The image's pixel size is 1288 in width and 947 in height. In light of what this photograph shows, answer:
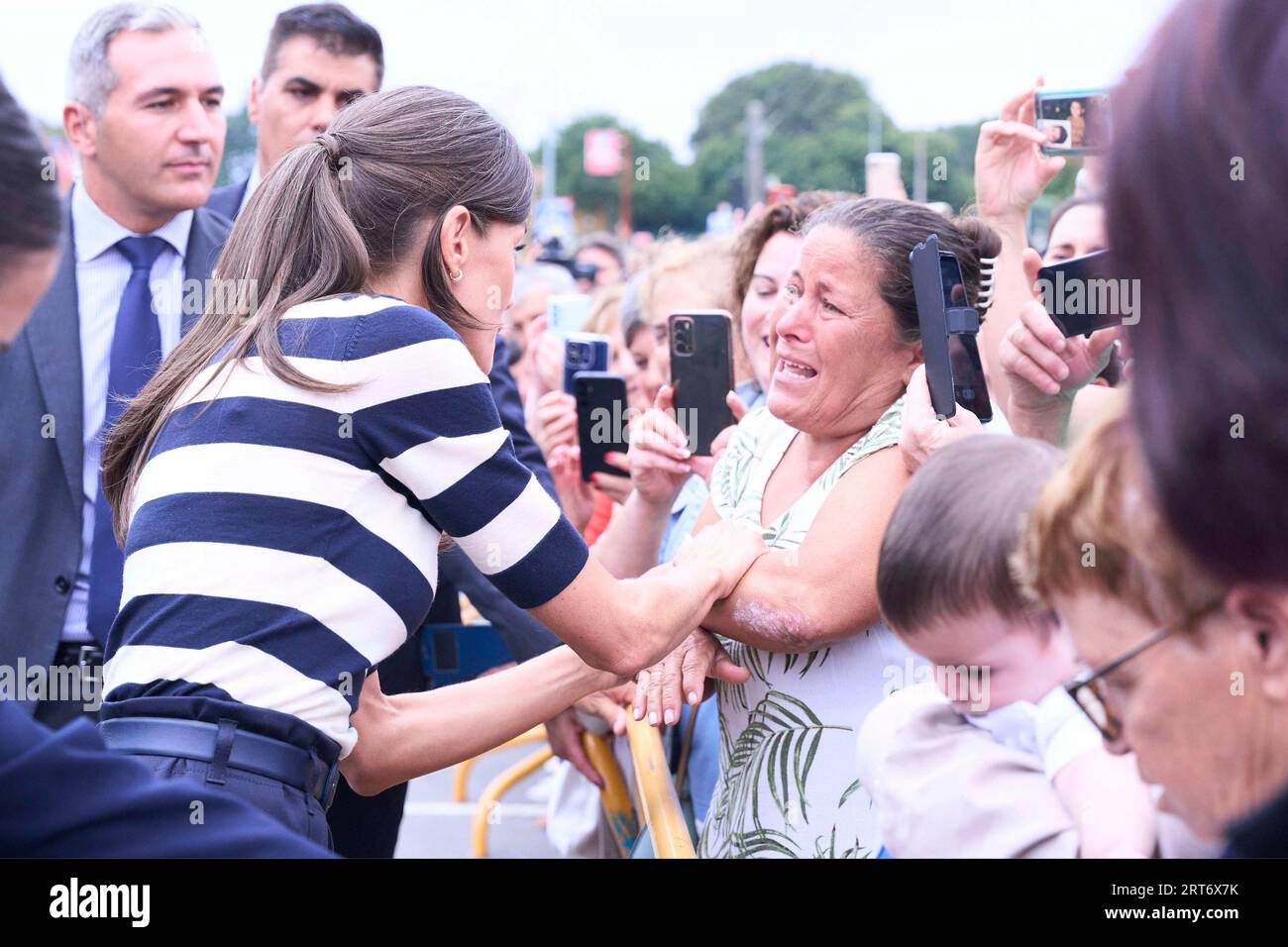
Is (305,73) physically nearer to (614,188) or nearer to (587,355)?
(587,355)

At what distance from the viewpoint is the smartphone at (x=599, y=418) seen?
306cm

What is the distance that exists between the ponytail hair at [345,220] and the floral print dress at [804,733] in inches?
26.8

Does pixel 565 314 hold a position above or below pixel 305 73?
below

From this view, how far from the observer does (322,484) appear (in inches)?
65.8

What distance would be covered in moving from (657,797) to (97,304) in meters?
1.66

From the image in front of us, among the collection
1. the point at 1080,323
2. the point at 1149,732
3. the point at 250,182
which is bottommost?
the point at 1149,732

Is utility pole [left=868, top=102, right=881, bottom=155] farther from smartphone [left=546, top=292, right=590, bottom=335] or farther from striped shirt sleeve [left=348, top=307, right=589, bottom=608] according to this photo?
striped shirt sleeve [left=348, top=307, right=589, bottom=608]

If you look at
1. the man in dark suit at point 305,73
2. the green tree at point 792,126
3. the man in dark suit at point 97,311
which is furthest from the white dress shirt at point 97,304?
the green tree at point 792,126

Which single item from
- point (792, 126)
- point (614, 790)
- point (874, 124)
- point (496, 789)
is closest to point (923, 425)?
point (614, 790)

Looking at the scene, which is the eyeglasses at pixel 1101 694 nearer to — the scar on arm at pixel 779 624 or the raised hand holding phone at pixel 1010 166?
the scar on arm at pixel 779 624
